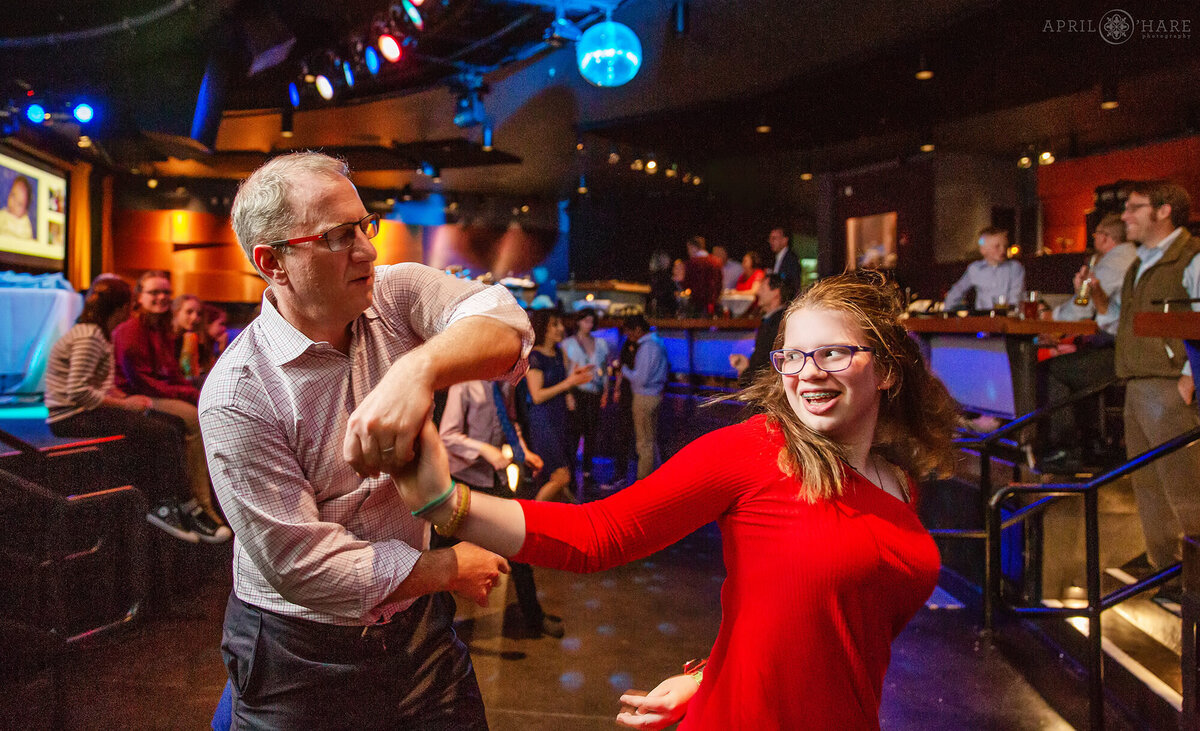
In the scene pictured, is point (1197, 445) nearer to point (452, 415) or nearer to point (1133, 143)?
point (452, 415)

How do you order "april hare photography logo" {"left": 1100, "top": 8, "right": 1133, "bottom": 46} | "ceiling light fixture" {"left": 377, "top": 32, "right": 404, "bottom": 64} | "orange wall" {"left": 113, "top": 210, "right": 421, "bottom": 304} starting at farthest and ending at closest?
"orange wall" {"left": 113, "top": 210, "right": 421, "bottom": 304} → "ceiling light fixture" {"left": 377, "top": 32, "right": 404, "bottom": 64} → "april hare photography logo" {"left": 1100, "top": 8, "right": 1133, "bottom": 46}

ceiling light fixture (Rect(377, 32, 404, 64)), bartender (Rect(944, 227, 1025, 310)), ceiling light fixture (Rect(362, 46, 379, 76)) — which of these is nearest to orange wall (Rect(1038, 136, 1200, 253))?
bartender (Rect(944, 227, 1025, 310))

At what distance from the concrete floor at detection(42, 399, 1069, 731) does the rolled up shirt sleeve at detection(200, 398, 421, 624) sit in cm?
204

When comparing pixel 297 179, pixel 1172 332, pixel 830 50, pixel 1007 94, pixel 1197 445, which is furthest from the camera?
pixel 1007 94

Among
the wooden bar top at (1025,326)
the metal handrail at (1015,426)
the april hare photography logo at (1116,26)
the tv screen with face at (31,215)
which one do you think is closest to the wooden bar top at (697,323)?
the wooden bar top at (1025,326)

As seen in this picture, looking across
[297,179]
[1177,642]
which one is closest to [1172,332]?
[1177,642]

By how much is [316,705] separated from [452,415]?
7.71ft

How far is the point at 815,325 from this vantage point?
1294 mm

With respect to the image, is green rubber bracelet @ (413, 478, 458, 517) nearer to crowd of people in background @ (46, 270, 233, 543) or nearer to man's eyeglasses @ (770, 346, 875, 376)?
man's eyeglasses @ (770, 346, 875, 376)

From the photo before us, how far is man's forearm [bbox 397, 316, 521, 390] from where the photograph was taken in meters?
0.98

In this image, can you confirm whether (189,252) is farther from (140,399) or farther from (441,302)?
(441,302)

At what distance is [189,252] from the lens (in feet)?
45.1

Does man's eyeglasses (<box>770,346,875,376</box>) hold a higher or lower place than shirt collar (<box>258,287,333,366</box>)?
lower

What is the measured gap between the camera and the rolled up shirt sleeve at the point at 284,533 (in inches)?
45.4
